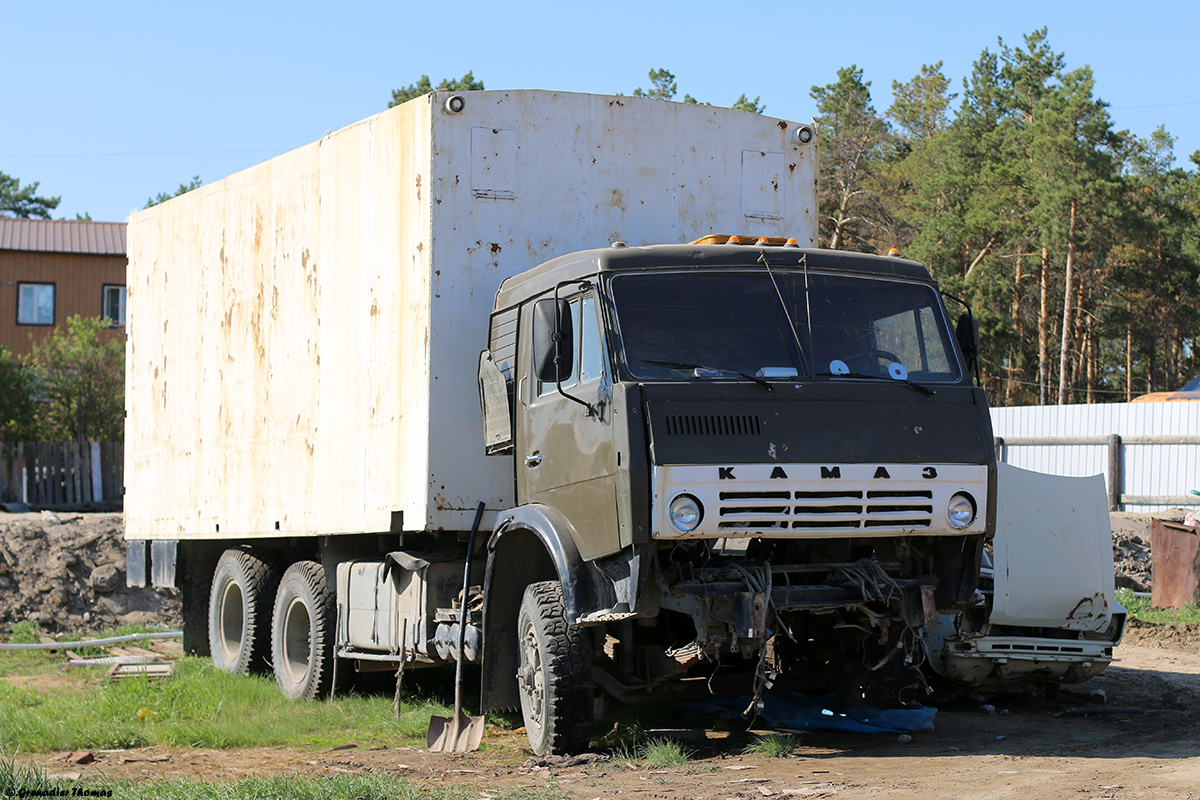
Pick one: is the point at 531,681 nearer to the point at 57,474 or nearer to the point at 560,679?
the point at 560,679

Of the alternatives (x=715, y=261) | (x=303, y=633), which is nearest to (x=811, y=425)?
(x=715, y=261)

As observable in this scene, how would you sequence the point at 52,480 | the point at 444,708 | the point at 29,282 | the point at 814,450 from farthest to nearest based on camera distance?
the point at 29,282 < the point at 52,480 < the point at 444,708 < the point at 814,450

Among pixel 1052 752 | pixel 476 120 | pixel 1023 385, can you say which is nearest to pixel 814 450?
pixel 1052 752

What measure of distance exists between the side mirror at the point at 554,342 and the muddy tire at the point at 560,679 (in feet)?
4.10

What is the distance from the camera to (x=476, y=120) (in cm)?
891

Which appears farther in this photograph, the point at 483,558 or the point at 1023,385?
the point at 1023,385

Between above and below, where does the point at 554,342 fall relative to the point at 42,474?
above

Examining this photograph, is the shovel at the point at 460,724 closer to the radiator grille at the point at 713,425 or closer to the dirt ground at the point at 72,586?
the radiator grille at the point at 713,425

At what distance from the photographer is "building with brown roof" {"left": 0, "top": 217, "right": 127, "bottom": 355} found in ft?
131

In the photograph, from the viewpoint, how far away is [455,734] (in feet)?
27.2

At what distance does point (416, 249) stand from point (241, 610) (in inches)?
195

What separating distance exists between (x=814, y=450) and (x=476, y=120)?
355 cm

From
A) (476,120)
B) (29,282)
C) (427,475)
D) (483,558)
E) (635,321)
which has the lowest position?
(483,558)

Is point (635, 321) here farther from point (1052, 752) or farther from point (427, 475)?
point (1052, 752)
